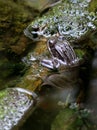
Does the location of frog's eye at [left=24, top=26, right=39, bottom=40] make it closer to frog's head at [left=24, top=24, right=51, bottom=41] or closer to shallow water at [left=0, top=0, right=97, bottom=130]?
frog's head at [left=24, top=24, right=51, bottom=41]

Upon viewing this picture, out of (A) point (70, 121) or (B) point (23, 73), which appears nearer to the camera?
(A) point (70, 121)

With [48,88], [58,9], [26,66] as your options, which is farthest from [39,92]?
[58,9]

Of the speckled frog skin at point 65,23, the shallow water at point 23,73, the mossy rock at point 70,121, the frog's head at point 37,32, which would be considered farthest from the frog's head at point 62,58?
the mossy rock at point 70,121

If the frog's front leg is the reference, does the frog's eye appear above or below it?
above

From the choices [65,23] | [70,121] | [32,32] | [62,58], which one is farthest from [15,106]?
[65,23]

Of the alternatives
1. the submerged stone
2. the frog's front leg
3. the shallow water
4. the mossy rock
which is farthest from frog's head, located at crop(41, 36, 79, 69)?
the mossy rock

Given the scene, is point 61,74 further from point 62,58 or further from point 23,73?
point 23,73

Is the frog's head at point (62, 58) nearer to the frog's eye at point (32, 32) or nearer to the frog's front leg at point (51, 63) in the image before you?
the frog's front leg at point (51, 63)
